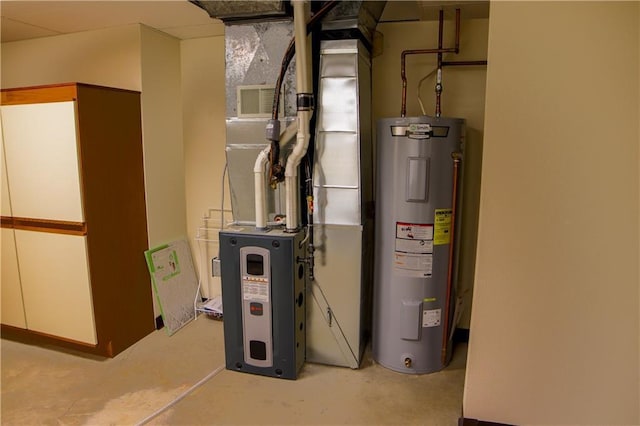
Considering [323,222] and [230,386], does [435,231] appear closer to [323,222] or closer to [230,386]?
[323,222]

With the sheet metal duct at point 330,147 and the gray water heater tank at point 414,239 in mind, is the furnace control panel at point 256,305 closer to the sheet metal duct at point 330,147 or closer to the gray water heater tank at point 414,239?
the sheet metal duct at point 330,147

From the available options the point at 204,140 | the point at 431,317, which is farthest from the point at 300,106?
the point at 431,317

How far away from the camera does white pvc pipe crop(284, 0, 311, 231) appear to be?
2.20 m

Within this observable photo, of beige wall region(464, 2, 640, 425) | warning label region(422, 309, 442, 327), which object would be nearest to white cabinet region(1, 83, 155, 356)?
warning label region(422, 309, 442, 327)

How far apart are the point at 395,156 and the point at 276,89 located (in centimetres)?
80

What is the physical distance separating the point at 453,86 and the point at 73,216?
2.61 meters

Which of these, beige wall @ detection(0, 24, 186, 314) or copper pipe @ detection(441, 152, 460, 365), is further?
beige wall @ detection(0, 24, 186, 314)

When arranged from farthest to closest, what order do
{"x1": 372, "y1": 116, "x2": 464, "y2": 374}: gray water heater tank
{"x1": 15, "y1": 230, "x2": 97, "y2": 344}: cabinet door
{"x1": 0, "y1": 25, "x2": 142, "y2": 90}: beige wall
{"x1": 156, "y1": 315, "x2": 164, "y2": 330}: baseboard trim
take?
1. {"x1": 156, "y1": 315, "x2": 164, "y2": 330}: baseboard trim
2. {"x1": 0, "y1": 25, "x2": 142, "y2": 90}: beige wall
3. {"x1": 15, "y1": 230, "x2": 97, "y2": 344}: cabinet door
4. {"x1": 372, "y1": 116, "x2": 464, "y2": 374}: gray water heater tank

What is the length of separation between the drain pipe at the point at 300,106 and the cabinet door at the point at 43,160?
1.31 m

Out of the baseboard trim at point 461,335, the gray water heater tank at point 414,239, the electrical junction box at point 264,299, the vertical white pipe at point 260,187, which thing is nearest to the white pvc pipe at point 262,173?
the vertical white pipe at point 260,187

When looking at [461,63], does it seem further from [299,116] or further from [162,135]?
[162,135]

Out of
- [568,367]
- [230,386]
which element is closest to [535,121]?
[568,367]

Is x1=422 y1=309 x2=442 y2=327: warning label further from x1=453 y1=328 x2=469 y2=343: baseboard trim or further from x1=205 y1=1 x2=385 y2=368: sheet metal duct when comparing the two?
x1=453 y1=328 x2=469 y2=343: baseboard trim

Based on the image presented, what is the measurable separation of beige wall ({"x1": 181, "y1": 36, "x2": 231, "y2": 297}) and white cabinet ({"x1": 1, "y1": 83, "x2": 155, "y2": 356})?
0.49 m
